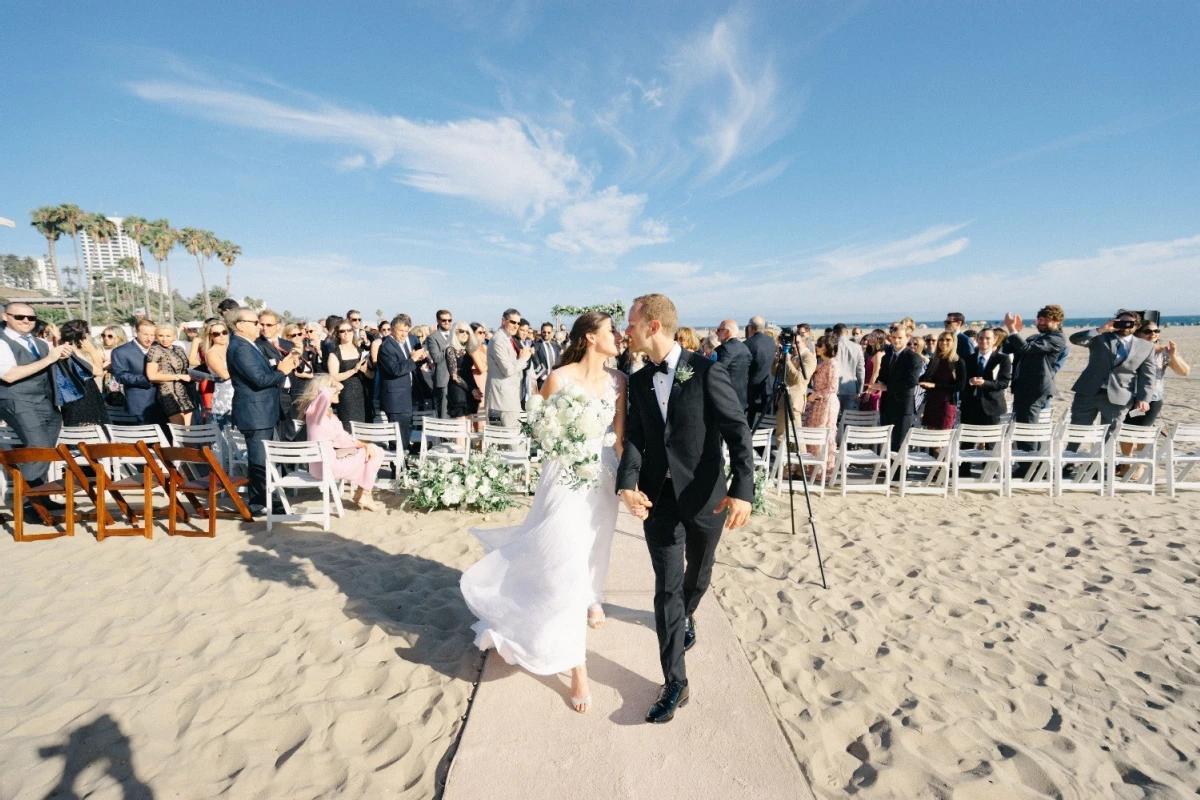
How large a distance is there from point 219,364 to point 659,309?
6.17 meters

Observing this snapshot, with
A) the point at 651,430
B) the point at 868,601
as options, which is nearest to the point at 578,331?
the point at 651,430

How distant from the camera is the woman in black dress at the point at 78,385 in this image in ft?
20.3

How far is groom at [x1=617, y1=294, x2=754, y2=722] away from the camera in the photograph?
2619 mm

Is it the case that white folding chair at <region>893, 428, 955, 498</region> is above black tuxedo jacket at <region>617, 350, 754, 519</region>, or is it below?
below

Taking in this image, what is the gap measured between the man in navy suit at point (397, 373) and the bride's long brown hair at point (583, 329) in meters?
5.06

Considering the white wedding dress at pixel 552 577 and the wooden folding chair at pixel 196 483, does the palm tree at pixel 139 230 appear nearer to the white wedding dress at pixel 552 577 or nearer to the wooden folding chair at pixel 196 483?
the wooden folding chair at pixel 196 483

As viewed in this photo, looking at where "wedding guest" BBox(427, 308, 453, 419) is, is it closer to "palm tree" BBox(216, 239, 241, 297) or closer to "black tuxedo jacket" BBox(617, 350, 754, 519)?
"black tuxedo jacket" BBox(617, 350, 754, 519)

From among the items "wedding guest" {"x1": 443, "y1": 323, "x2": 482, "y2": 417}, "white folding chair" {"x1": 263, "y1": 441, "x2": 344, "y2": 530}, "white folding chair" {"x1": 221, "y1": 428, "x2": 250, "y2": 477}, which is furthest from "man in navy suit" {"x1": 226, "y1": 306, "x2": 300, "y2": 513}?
"wedding guest" {"x1": 443, "y1": 323, "x2": 482, "y2": 417}

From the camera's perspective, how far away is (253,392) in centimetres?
554

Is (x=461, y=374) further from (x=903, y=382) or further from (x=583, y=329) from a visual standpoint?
(x=903, y=382)

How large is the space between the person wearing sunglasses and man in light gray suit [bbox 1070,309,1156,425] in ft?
39.6

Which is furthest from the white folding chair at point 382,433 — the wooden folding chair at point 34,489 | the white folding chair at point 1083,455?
the white folding chair at point 1083,455

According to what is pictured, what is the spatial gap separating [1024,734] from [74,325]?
9834mm

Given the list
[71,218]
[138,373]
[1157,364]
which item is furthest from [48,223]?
[1157,364]
